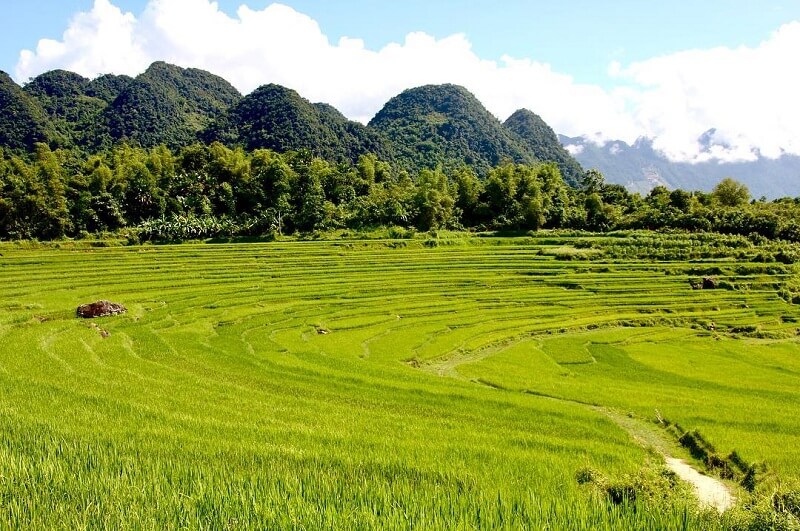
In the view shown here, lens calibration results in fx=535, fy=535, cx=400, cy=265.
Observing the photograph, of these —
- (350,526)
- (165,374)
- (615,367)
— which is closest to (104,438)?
(350,526)

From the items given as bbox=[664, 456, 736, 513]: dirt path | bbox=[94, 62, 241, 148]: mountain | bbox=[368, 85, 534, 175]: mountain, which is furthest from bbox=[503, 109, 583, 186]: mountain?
bbox=[664, 456, 736, 513]: dirt path

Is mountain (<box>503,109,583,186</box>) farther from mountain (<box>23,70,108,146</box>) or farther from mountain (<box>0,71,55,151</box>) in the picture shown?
mountain (<box>0,71,55,151</box>)

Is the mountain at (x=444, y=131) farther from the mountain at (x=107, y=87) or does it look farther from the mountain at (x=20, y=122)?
the mountain at (x=107, y=87)

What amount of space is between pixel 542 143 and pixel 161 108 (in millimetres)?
117056

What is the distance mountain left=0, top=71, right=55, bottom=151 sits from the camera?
348ft

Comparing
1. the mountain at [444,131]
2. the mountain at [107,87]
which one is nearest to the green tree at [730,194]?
the mountain at [444,131]

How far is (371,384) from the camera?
1875cm

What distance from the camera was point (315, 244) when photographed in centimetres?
5444

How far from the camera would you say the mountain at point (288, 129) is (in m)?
113

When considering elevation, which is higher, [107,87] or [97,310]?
[107,87]

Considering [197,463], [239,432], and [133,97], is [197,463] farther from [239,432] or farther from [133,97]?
[133,97]

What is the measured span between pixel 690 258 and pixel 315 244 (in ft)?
123

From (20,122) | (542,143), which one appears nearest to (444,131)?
(542,143)

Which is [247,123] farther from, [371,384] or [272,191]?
[371,384]
